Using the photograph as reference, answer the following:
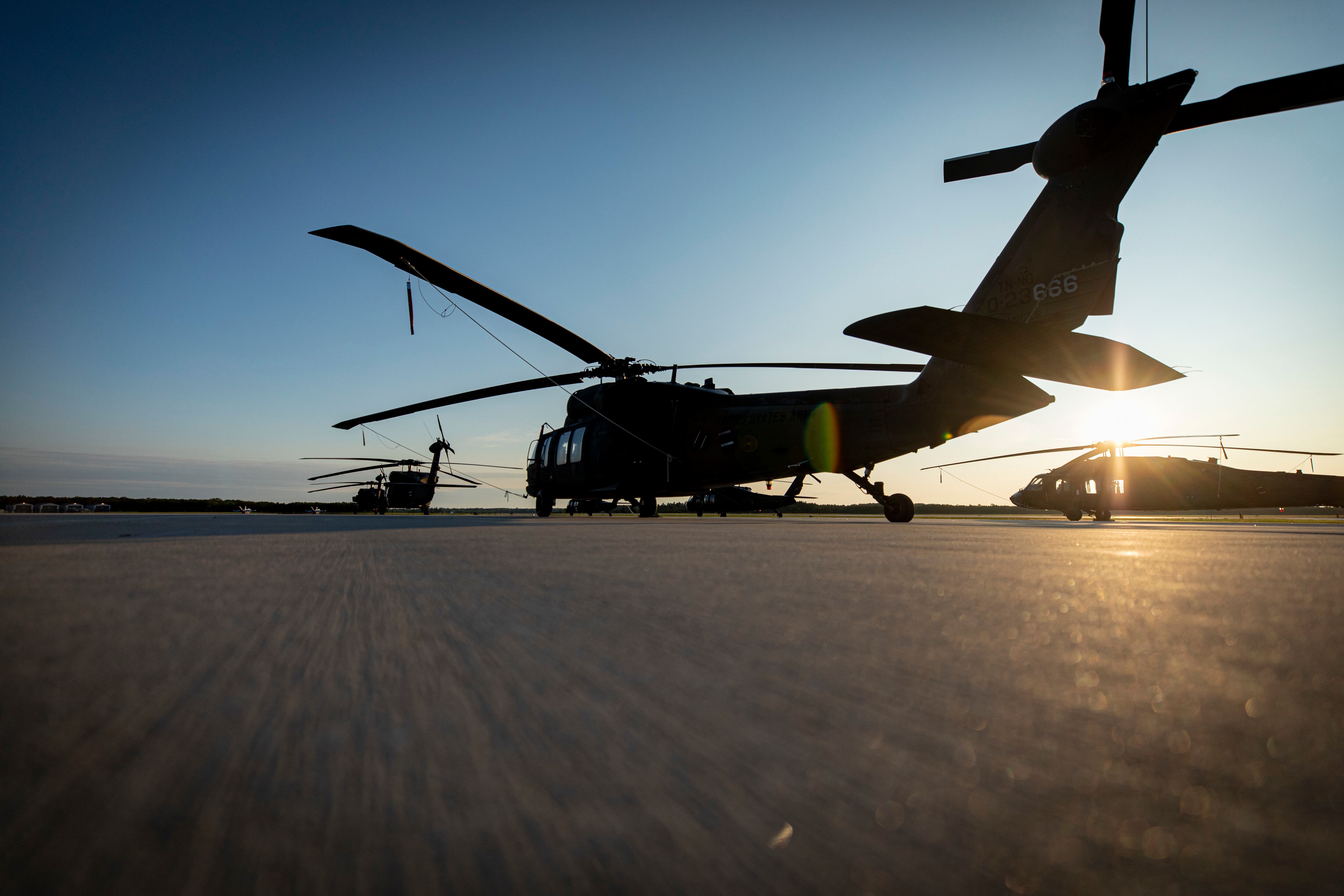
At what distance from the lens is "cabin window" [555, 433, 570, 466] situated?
1351 cm

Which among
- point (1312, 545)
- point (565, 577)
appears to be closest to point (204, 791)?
point (565, 577)

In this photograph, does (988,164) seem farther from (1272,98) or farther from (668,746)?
(668,746)

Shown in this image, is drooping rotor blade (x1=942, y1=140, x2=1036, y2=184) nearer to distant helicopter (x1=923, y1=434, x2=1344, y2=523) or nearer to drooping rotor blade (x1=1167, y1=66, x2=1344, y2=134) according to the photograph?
drooping rotor blade (x1=1167, y1=66, x2=1344, y2=134)

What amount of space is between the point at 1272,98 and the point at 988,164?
8.09ft

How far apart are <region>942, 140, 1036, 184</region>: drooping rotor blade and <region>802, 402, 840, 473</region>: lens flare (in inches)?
149

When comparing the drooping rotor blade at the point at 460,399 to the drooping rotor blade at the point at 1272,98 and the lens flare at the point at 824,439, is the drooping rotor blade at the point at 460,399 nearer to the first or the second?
the lens flare at the point at 824,439

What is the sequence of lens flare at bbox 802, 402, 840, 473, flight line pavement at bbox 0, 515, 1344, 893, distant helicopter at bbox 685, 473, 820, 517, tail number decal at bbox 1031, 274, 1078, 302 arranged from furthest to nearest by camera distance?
distant helicopter at bbox 685, 473, 820, 517, lens flare at bbox 802, 402, 840, 473, tail number decal at bbox 1031, 274, 1078, 302, flight line pavement at bbox 0, 515, 1344, 893

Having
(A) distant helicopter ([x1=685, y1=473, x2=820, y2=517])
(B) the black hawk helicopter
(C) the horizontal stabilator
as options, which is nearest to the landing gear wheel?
(B) the black hawk helicopter

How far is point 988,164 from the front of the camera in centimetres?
726

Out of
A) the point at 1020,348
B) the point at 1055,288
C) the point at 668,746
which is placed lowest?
the point at 668,746

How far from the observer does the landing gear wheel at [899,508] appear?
35.1ft

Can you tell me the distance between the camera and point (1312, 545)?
3982 millimetres

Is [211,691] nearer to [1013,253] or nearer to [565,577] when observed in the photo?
[565,577]

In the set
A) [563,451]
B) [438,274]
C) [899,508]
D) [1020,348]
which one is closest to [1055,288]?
[1020,348]
